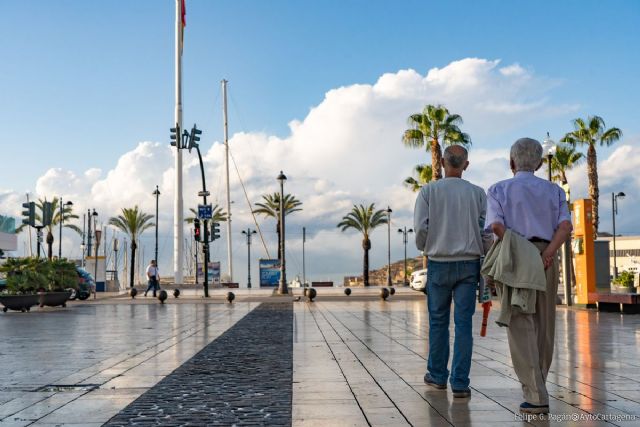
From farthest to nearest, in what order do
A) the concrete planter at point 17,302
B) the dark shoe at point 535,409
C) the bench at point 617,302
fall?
the concrete planter at point 17,302, the bench at point 617,302, the dark shoe at point 535,409

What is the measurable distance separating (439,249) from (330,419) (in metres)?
1.73

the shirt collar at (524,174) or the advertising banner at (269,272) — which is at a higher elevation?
the shirt collar at (524,174)

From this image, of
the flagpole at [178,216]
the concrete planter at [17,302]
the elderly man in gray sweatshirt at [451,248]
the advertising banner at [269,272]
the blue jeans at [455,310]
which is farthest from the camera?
the advertising banner at [269,272]

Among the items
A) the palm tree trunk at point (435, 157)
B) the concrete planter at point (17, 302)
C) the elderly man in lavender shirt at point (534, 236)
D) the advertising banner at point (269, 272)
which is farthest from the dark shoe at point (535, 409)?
the advertising banner at point (269, 272)

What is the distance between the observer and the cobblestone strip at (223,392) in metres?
5.23

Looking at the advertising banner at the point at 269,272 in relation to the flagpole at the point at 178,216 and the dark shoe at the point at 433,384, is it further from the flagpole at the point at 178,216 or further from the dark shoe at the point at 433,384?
the dark shoe at the point at 433,384

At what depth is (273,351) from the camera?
32.4 ft

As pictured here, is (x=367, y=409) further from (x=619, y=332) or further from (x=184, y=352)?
(x=619, y=332)

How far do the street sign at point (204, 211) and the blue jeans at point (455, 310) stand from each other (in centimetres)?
3168

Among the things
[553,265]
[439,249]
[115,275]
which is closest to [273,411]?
[439,249]

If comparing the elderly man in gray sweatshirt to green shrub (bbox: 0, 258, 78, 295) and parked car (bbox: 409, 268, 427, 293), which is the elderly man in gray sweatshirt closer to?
green shrub (bbox: 0, 258, 78, 295)

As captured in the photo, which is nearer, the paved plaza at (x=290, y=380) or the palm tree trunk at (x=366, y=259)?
the paved plaza at (x=290, y=380)

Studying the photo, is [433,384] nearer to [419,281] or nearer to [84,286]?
[419,281]

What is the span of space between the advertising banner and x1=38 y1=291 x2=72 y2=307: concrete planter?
30377 millimetres
